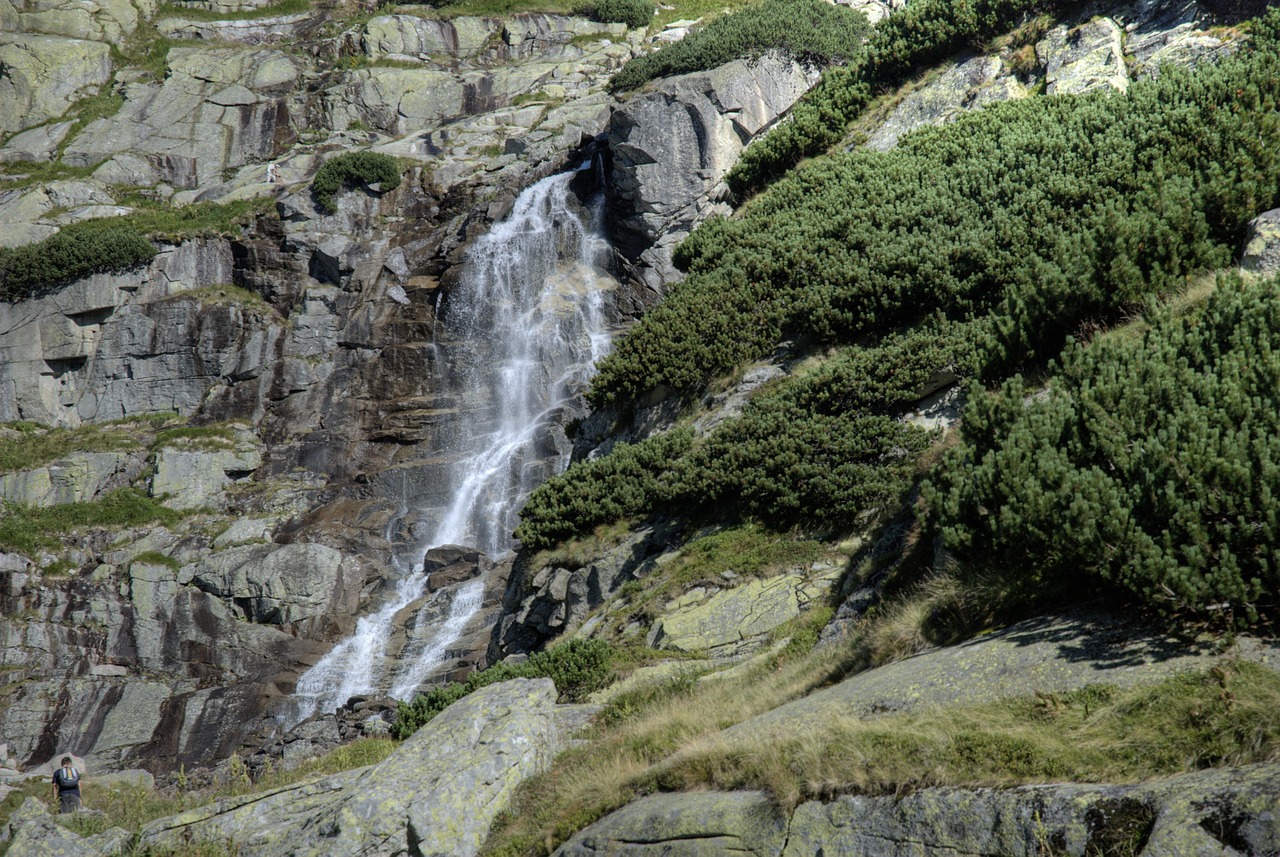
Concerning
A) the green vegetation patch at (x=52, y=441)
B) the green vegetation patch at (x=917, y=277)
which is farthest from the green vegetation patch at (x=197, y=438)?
the green vegetation patch at (x=917, y=277)

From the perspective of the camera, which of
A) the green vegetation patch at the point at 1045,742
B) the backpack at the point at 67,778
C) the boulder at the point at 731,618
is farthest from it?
the backpack at the point at 67,778

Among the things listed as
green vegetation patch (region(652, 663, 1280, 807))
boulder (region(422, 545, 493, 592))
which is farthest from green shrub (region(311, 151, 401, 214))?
green vegetation patch (region(652, 663, 1280, 807))

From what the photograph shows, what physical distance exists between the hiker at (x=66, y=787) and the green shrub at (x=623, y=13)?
57.1m

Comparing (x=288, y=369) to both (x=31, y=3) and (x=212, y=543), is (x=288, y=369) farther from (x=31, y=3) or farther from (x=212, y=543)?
(x=31, y=3)

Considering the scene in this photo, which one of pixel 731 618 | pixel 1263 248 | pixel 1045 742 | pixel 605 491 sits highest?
pixel 1263 248

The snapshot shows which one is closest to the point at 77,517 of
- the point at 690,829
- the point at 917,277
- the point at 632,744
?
the point at 917,277

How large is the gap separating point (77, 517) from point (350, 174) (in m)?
21.3

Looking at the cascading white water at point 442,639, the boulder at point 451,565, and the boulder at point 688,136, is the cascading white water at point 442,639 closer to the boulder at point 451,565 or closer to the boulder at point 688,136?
the boulder at point 451,565

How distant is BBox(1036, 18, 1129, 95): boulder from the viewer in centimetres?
2122

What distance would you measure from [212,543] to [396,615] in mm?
8103

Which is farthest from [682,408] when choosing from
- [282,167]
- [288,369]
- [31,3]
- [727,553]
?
[31,3]

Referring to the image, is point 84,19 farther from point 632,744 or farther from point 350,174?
point 632,744

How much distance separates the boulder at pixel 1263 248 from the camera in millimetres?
10031

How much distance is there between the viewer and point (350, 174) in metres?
45.2
